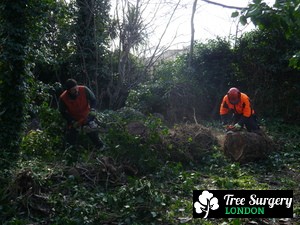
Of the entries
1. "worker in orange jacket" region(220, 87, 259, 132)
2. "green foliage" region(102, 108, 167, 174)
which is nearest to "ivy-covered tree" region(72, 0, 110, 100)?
"worker in orange jacket" region(220, 87, 259, 132)

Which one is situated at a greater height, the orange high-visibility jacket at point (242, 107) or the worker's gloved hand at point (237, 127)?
the orange high-visibility jacket at point (242, 107)

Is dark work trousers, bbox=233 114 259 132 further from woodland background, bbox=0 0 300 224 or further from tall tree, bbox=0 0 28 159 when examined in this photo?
tall tree, bbox=0 0 28 159

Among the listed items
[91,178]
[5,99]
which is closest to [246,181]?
[91,178]

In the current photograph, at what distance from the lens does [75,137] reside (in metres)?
8.48

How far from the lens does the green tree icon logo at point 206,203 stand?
5078mm

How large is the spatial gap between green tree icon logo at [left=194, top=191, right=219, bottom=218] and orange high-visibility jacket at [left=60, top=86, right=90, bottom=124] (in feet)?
13.2

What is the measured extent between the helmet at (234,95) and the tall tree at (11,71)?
467 cm

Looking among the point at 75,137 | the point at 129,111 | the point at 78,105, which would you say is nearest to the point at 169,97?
the point at 129,111

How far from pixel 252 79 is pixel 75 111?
7967mm

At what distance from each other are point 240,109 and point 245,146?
1.30m

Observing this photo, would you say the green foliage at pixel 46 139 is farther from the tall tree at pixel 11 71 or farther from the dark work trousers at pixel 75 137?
the tall tree at pixel 11 71

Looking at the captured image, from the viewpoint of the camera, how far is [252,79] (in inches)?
567

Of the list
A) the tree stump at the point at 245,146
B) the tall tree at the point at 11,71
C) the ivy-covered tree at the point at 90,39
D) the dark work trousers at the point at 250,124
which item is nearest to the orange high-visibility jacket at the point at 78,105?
the tall tree at the point at 11,71

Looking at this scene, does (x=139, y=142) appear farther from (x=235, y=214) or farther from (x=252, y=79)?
(x=252, y=79)
